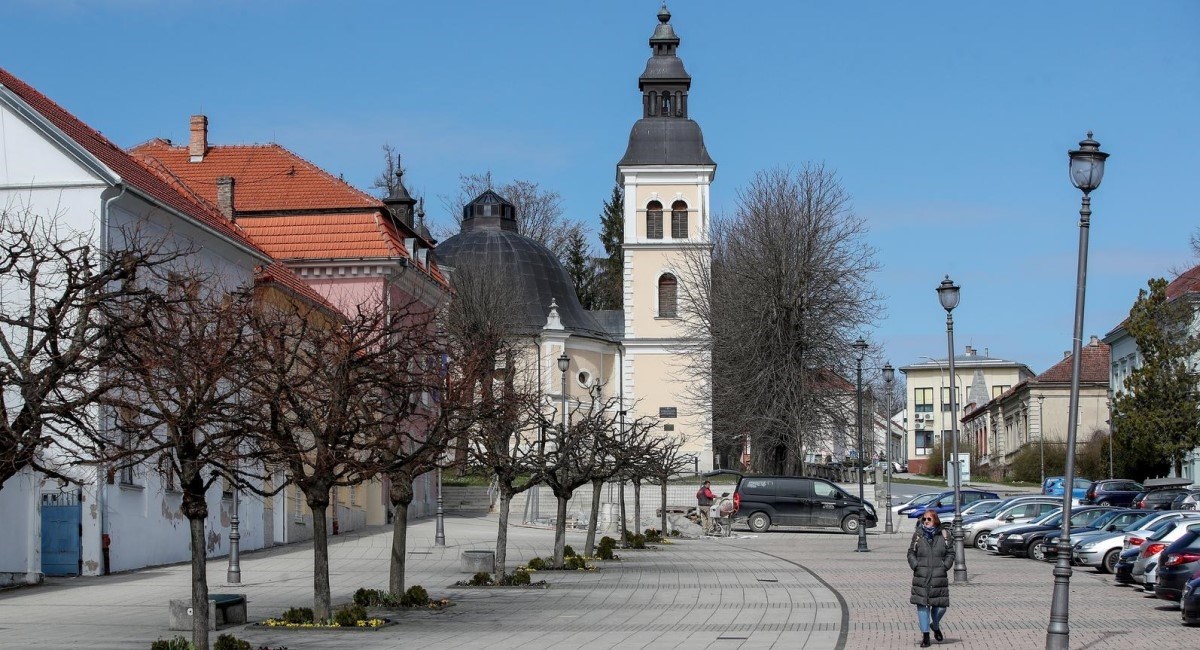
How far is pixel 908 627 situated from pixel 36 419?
11815 millimetres

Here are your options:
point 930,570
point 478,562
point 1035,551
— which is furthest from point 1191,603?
point 1035,551

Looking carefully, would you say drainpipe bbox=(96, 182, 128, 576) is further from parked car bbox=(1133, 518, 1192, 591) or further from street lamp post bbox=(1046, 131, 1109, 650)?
parked car bbox=(1133, 518, 1192, 591)

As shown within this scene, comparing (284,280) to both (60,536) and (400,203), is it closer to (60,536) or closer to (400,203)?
(60,536)

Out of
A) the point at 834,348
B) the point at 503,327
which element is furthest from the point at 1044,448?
the point at 503,327

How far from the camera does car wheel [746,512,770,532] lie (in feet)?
164

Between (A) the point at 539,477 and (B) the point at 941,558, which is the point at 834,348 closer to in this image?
(A) the point at 539,477

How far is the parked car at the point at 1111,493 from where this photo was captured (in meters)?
51.2

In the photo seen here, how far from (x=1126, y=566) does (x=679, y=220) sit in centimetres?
5041

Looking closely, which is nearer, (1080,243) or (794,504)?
(1080,243)

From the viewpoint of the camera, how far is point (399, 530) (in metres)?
23.2

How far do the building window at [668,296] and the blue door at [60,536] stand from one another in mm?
51049

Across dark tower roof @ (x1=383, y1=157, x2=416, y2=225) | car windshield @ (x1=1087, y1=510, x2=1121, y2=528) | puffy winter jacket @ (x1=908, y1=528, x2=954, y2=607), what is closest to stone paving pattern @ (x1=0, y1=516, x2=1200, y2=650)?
puffy winter jacket @ (x1=908, y1=528, x2=954, y2=607)

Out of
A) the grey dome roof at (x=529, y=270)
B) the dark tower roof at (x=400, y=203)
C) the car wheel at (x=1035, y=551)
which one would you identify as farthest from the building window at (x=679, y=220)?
the car wheel at (x=1035, y=551)

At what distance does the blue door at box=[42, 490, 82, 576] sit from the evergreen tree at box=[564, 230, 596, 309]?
71.9 metres
